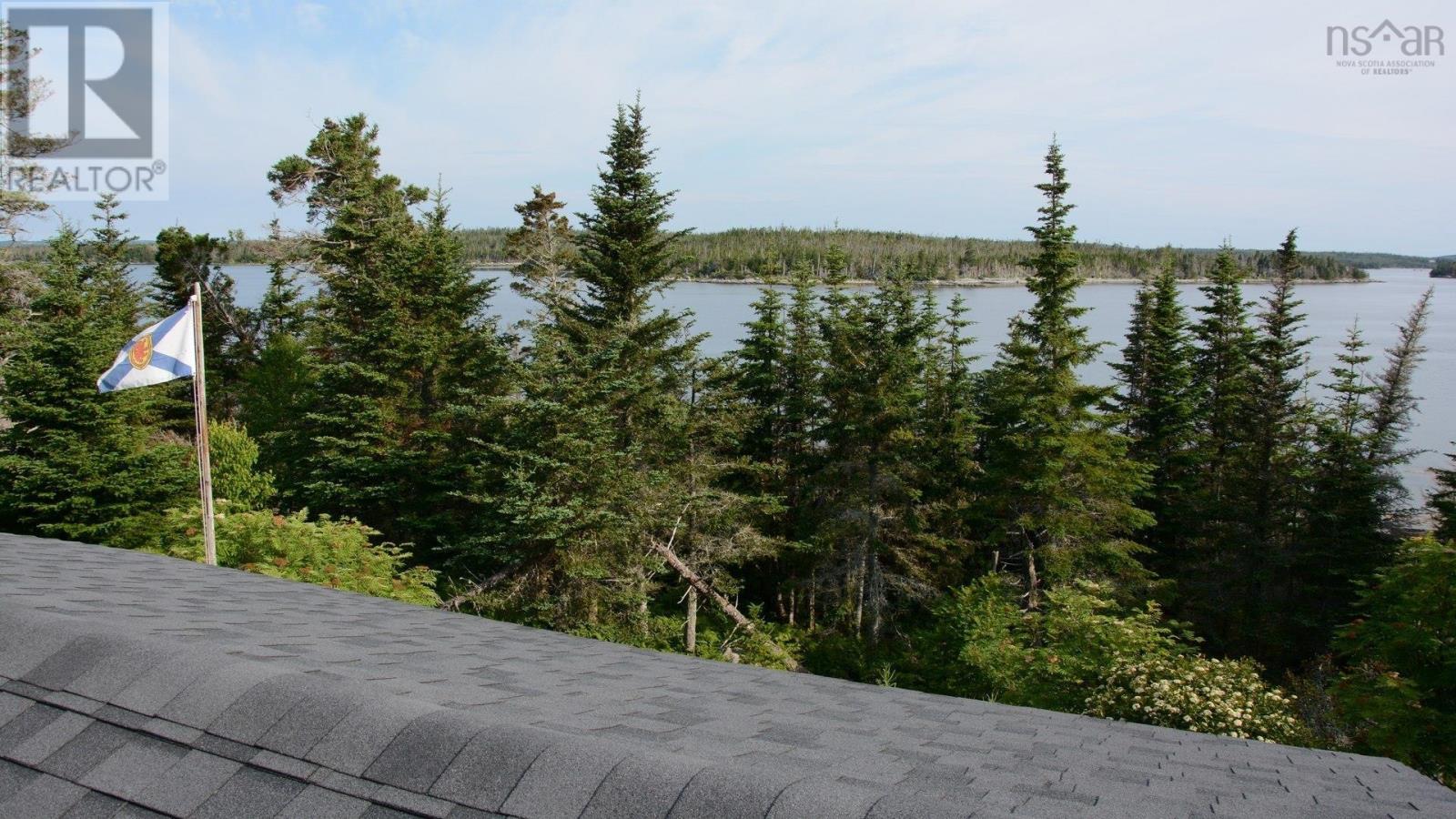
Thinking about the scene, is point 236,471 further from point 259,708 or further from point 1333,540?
point 1333,540

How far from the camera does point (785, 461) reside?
28031 millimetres

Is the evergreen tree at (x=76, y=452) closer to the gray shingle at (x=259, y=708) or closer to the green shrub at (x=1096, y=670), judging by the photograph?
the green shrub at (x=1096, y=670)

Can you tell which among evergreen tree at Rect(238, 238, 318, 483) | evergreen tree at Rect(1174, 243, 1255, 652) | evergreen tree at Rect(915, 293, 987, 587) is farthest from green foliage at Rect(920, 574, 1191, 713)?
evergreen tree at Rect(238, 238, 318, 483)

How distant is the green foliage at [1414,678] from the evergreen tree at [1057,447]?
831cm

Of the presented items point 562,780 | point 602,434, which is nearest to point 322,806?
point 562,780

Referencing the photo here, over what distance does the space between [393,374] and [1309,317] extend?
2774 inches

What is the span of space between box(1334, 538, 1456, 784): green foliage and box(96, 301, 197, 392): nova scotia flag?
47.2 ft

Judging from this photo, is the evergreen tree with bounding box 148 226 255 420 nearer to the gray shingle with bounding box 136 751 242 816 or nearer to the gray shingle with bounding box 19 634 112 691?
the gray shingle with bounding box 19 634 112 691

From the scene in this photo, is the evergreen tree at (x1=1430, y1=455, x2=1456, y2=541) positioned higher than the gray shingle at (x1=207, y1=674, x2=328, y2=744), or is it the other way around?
the gray shingle at (x1=207, y1=674, x2=328, y2=744)

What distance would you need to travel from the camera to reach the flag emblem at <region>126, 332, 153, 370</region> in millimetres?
7410

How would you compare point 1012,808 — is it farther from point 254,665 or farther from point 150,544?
point 150,544

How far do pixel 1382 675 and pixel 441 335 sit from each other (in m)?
24.3

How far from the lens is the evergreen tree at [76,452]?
17.3 m

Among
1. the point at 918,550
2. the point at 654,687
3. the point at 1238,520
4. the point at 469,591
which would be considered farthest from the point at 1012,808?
the point at 1238,520
